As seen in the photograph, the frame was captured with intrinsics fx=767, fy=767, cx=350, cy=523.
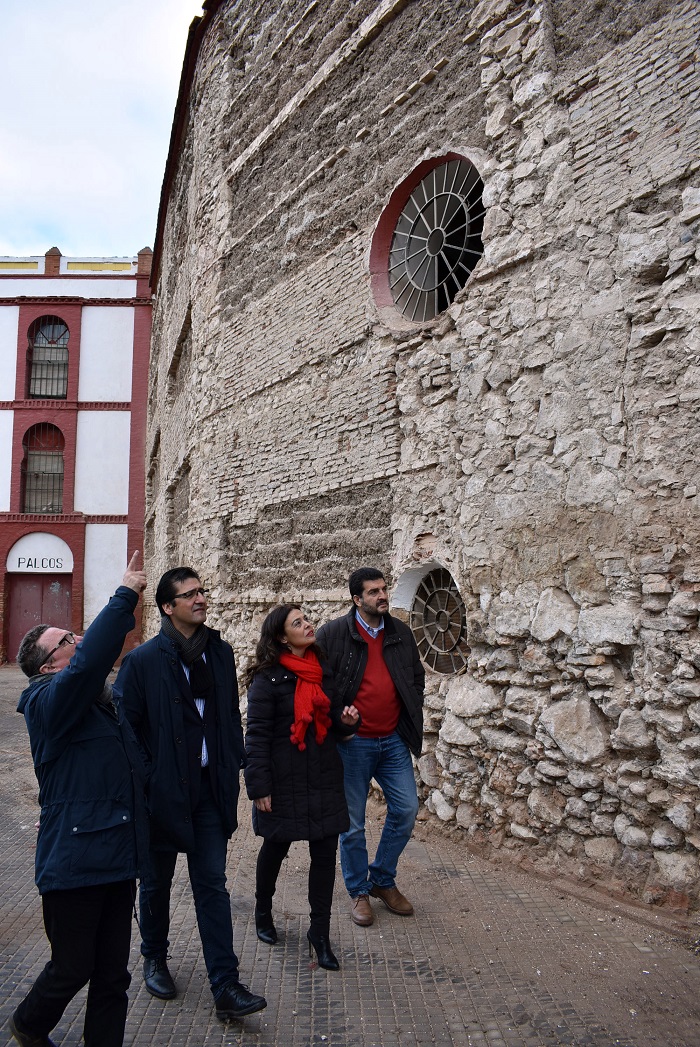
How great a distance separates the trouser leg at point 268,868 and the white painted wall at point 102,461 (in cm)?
1871

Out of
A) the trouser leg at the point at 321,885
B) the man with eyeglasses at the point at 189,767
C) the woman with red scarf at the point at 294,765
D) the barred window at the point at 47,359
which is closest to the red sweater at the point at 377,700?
the woman with red scarf at the point at 294,765

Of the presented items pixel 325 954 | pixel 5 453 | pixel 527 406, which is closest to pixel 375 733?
pixel 325 954

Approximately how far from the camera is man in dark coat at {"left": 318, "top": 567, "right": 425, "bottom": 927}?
12.8 ft

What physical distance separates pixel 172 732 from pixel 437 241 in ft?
15.2

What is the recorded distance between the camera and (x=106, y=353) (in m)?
22.1

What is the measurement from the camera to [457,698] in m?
5.16

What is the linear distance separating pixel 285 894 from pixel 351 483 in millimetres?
3396

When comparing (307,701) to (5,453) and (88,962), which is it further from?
(5,453)

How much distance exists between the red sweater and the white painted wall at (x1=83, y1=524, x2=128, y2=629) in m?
18.1

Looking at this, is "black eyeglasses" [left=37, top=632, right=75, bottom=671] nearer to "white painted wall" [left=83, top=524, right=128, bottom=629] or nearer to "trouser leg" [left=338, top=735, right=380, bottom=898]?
"trouser leg" [left=338, top=735, right=380, bottom=898]

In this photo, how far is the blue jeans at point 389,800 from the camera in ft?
12.8

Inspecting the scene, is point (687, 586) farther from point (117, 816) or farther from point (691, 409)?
point (117, 816)

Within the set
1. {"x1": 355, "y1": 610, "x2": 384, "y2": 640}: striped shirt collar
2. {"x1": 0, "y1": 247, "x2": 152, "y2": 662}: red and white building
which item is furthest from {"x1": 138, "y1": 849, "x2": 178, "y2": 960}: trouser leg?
{"x1": 0, "y1": 247, "x2": 152, "y2": 662}: red and white building

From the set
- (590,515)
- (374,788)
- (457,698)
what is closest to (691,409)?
(590,515)
